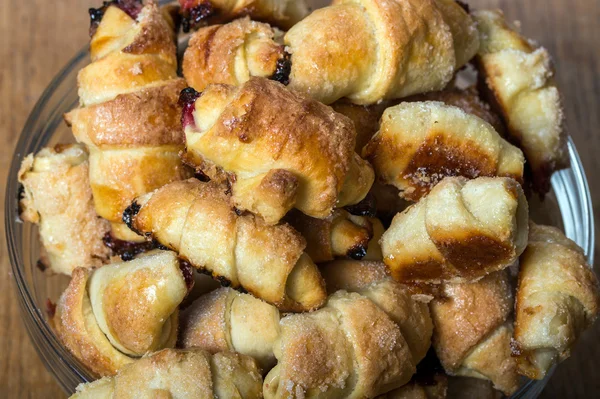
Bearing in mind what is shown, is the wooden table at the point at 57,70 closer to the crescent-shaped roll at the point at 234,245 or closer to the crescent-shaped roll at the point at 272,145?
the crescent-shaped roll at the point at 234,245

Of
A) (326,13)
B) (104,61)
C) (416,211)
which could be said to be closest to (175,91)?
(104,61)

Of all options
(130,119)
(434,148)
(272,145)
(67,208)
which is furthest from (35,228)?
(434,148)

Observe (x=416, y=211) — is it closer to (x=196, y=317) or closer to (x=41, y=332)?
(x=196, y=317)

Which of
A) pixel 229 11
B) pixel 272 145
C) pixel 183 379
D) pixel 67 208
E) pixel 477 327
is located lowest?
pixel 477 327

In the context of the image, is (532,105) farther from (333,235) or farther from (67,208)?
(67,208)

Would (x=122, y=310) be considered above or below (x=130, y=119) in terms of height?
below

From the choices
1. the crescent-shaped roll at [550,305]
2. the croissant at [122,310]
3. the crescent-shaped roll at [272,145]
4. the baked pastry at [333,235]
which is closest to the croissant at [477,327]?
the crescent-shaped roll at [550,305]
